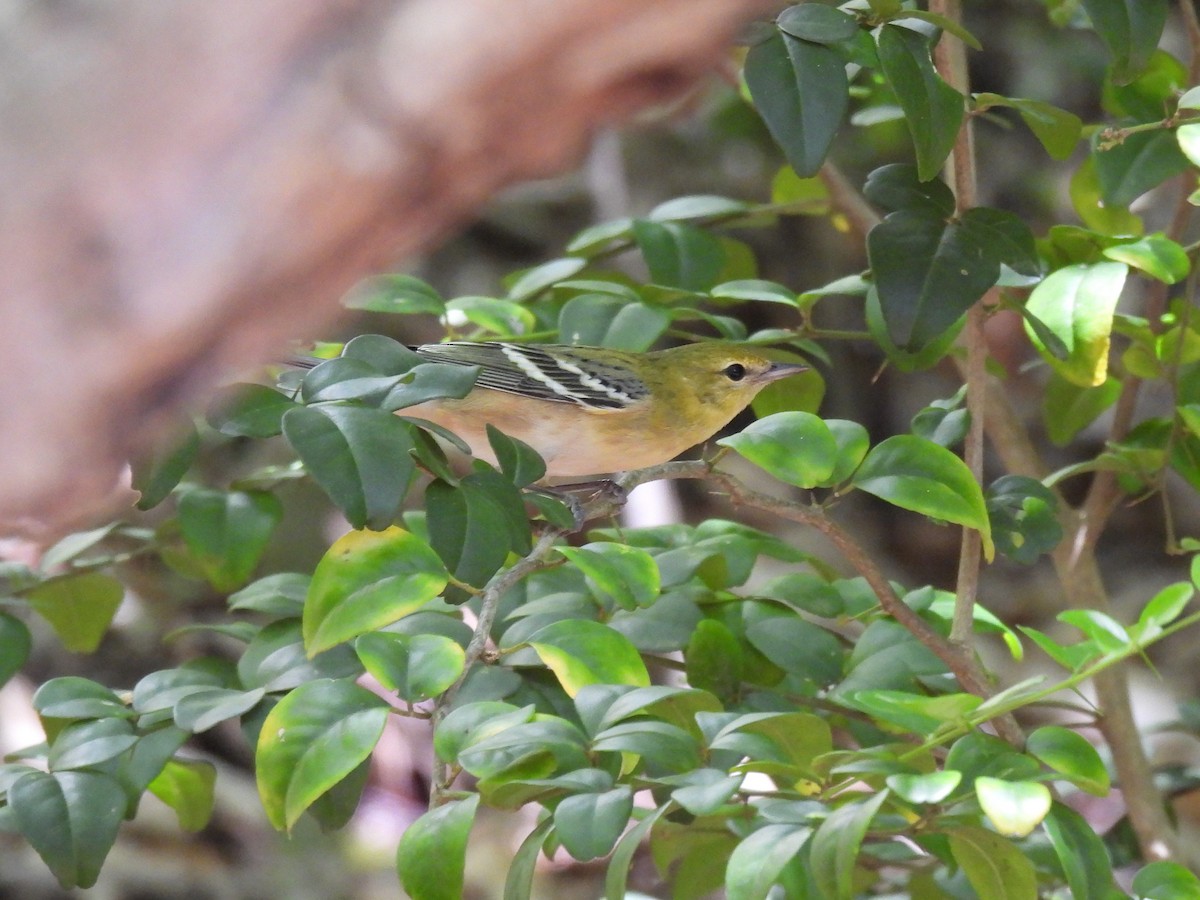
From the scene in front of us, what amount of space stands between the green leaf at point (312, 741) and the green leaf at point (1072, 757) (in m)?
0.82

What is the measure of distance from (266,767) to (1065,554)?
1.63 m

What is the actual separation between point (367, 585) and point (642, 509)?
2843mm

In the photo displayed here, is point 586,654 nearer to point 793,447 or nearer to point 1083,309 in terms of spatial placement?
point 793,447

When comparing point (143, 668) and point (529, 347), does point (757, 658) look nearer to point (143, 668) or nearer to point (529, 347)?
point (529, 347)

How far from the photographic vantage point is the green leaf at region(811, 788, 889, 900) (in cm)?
136

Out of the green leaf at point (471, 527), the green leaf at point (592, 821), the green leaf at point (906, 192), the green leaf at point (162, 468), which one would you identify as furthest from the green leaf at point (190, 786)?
the green leaf at point (906, 192)

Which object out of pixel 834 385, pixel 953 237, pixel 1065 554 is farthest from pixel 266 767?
pixel 834 385

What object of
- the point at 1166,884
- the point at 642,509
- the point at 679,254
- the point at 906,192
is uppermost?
the point at 906,192

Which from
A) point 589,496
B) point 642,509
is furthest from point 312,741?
point 642,509

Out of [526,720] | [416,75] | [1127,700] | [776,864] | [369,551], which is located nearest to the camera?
[416,75]

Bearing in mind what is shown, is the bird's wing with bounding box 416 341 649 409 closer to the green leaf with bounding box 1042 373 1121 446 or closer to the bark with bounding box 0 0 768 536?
the green leaf with bounding box 1042 373 1121 446

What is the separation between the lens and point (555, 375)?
3.21 meters

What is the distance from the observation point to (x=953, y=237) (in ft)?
6.05

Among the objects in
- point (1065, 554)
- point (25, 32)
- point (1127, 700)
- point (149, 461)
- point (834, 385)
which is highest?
point (25, 32)
